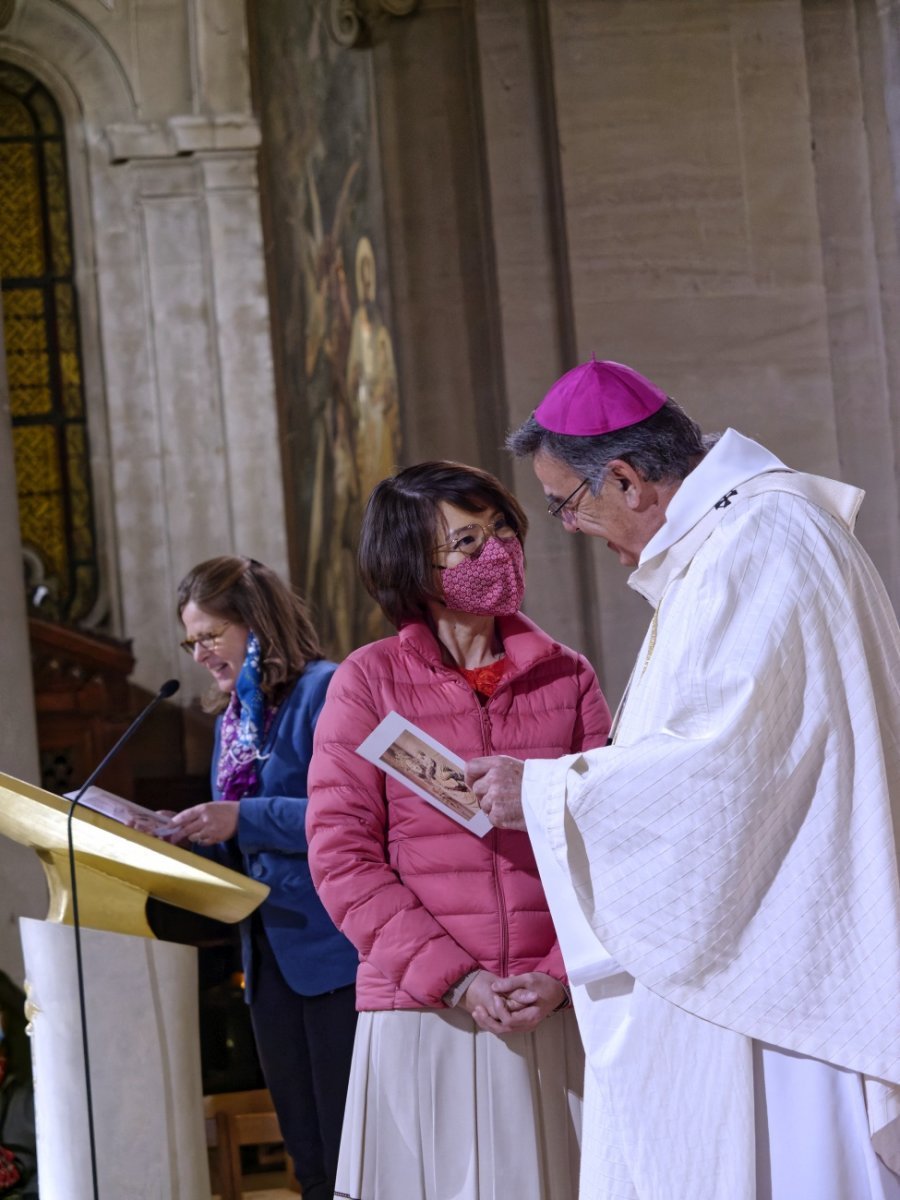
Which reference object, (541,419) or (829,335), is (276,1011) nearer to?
(541,419)

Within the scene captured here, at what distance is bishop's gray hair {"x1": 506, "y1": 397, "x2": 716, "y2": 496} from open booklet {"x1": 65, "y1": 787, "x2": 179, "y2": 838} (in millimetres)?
1552

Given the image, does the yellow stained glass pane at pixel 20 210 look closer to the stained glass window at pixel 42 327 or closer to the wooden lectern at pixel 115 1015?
the stained glass window at pixel 42 327

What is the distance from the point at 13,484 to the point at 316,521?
3.31 meters

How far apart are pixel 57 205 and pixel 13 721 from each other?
177 inches

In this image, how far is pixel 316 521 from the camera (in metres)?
8.30

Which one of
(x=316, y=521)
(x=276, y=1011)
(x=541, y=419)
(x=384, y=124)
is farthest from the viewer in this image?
(x=316, y=521)

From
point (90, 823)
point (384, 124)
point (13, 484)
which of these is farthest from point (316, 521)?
point (90, 823)

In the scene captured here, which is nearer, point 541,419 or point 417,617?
point 541,419

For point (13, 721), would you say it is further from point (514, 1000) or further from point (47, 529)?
point (47, 529)

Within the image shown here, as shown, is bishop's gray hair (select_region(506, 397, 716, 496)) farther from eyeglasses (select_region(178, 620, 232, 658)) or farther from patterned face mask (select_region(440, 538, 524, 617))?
eyeglasses (select_region(178, 620, 232, 658))

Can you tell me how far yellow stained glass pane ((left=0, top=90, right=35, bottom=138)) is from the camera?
8484mm

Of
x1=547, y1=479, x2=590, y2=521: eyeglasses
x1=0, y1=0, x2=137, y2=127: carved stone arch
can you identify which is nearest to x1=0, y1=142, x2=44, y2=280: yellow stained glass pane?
x1=0, y1=0, x2=137, y2=127: carved stone arch

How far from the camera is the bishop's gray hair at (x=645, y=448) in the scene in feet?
8.87

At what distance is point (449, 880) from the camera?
3012 millimetres
